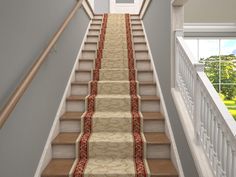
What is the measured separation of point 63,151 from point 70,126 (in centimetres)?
40

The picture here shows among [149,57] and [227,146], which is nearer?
[227,146]

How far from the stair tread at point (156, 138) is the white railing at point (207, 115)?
0.53 metres

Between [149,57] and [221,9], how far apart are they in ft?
14.6

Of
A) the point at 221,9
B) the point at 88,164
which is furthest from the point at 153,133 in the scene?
the point at 221,9

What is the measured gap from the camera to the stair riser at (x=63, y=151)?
9.53 feet

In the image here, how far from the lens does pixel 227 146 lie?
1728 mm

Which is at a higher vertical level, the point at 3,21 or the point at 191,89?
the point at 3,21

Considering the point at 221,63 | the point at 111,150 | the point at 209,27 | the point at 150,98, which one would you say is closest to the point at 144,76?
the point at 150,98

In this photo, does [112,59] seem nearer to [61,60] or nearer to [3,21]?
[61,60]

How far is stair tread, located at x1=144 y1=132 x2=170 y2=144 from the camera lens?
2.91 m

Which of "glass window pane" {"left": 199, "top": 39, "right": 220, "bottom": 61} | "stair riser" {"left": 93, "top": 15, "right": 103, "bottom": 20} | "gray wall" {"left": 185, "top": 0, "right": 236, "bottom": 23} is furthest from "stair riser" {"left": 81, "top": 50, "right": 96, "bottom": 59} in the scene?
"glass window pane" {"left": 199, "top": 39, "right": 220, "bottom": 61}

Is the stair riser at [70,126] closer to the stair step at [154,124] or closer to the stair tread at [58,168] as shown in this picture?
the stair tread at [58,168]

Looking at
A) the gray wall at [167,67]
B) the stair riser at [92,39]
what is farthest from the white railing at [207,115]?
the stair riser at [92,39]

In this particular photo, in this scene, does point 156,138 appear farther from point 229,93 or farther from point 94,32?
point 229,93
